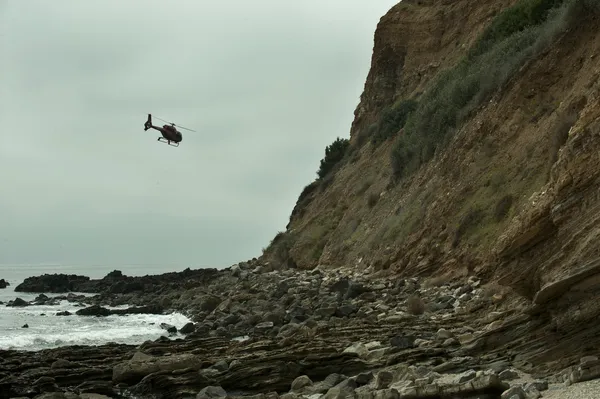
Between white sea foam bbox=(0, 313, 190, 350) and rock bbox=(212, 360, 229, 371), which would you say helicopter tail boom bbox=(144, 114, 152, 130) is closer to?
white sea foam bbox=(0, 313, 190, 350)

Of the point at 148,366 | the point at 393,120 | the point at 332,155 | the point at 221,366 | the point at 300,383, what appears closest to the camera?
the point at 300,383

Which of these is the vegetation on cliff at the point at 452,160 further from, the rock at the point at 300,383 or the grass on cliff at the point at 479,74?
the rock at the point at 300,383

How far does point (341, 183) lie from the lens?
37.8m

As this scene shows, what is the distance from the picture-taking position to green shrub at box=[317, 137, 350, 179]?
46.5 m

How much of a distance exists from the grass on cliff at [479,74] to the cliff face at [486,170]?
7 centimetres

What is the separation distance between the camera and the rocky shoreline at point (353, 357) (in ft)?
30.0

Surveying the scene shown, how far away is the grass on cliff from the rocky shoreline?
299 inches

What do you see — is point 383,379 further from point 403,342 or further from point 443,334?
point 443,334

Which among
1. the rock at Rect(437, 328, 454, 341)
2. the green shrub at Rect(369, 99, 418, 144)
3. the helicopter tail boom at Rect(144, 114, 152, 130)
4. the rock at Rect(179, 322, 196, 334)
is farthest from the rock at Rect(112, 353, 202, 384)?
the helicopter tail boom at Rect(144, 114, 152, 130)

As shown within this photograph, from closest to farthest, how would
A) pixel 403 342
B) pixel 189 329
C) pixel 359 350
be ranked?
pixel 403 342, pixel 359 350, pixel 189 329

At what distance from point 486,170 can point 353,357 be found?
359 inches

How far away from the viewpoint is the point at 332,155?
4666cm

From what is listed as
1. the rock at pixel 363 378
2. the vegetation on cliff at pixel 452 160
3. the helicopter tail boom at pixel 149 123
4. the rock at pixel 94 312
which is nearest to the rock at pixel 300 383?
the rock at pixel 363 378

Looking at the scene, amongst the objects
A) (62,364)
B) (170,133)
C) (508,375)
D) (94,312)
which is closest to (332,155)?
(170,133)
